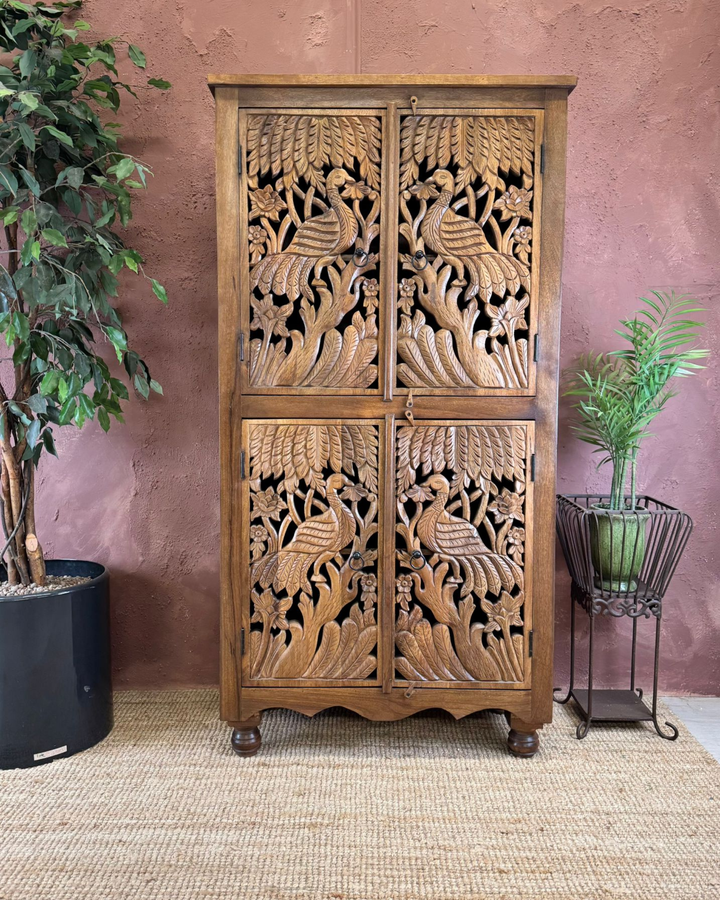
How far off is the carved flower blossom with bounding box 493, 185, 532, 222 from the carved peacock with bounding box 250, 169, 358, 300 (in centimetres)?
44

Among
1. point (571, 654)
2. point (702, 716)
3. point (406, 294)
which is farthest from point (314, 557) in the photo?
point (702, 716)

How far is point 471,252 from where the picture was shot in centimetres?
212

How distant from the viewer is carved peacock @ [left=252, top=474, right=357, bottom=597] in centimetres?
217

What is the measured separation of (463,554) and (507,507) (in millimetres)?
195

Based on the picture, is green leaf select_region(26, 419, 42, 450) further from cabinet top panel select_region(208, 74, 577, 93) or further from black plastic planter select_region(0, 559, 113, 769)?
cabinet top panel select_region(208, 74, 577, 93)

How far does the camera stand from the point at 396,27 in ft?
8.35

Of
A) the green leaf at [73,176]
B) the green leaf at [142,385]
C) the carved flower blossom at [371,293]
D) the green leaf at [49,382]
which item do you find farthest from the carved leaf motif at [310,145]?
the green leaf at [49,382]

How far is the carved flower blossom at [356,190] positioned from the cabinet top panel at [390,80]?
27cm

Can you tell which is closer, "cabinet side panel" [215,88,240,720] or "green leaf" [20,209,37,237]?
"green leaf" [20,209,37,237]

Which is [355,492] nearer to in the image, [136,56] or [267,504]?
[267,504]

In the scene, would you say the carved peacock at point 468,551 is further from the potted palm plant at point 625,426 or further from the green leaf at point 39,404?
the green leaf at point 39,404

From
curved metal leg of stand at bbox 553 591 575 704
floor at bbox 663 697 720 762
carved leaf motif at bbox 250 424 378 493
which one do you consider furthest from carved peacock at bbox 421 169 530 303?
floor at bbox 663 697 720 762

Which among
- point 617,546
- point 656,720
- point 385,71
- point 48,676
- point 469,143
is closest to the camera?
point 469,143

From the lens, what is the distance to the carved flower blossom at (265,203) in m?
2.11
